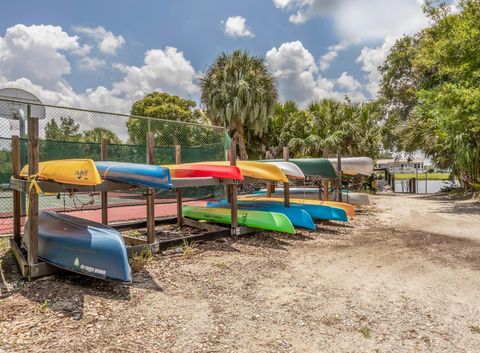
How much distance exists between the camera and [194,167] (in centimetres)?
668

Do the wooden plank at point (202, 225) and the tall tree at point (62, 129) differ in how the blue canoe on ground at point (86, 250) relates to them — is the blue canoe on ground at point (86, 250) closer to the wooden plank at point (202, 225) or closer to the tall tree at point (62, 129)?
the wooden plank at point (202, 225)

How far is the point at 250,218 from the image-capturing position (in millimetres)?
6855

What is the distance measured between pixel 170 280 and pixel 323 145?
15.0 m

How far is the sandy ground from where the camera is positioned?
9.30 ft

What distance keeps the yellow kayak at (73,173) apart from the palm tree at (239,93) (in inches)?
512

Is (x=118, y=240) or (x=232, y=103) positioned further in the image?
(x=232, y=103)

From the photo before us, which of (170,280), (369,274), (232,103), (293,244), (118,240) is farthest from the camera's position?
(232,103)

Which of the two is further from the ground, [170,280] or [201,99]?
[201,99]

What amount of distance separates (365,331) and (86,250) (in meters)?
3.08

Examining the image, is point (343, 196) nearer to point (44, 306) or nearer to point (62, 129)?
point (62, 129)

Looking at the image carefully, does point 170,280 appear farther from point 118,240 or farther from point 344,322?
point 344,322

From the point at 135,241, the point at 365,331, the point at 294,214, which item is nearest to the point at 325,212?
the point at 294,214

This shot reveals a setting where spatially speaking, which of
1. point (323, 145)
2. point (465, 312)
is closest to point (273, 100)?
point (323, 145)

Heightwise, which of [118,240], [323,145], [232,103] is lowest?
[118,240]
